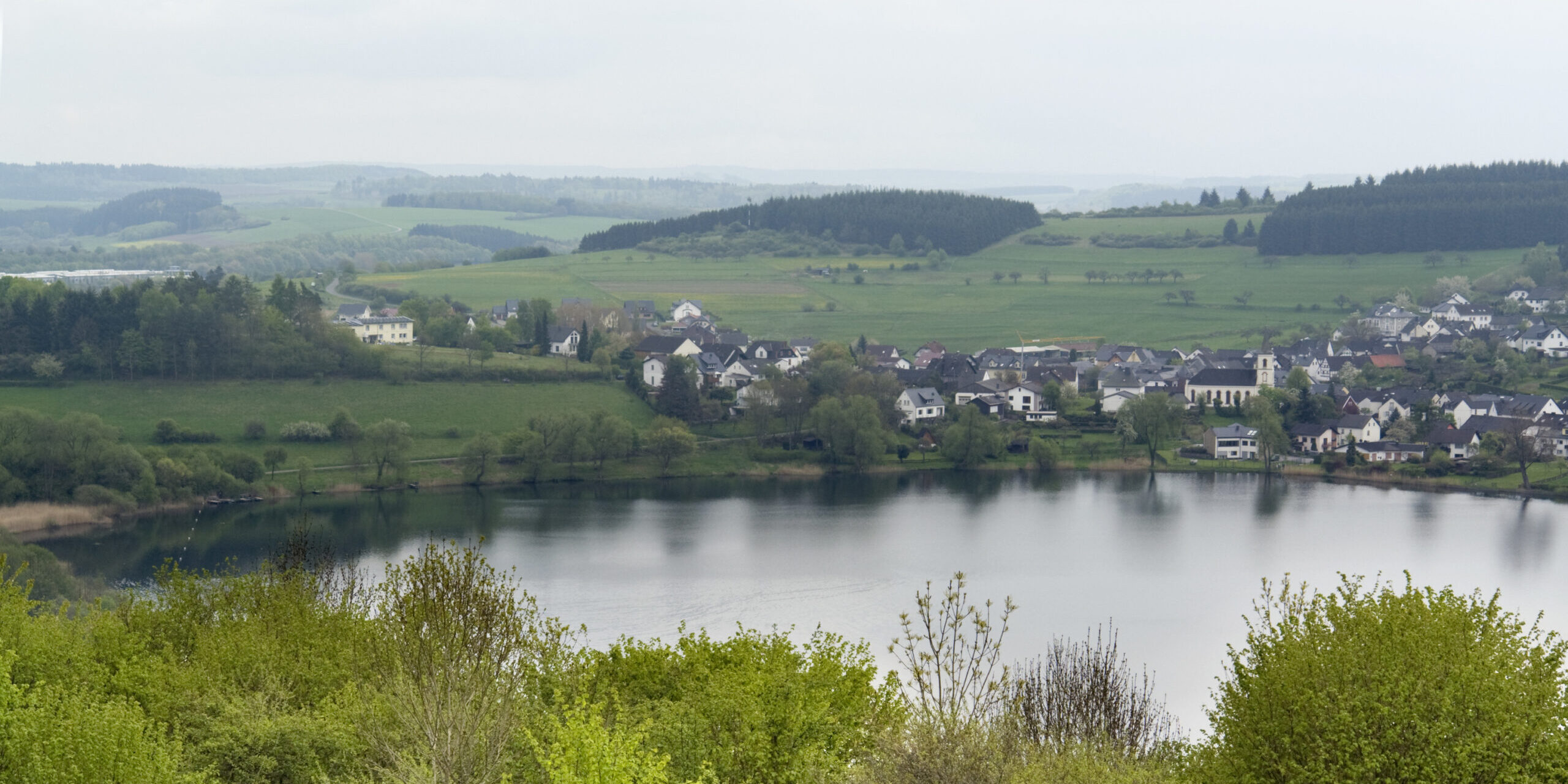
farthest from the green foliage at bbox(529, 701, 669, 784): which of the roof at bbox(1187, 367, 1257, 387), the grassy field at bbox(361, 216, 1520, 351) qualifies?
the grassy field at bbox(361, 216, 1520, 351)

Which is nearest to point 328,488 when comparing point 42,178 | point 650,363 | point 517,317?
point 650,363

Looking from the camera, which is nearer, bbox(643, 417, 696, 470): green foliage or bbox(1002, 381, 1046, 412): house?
bbox(643, 417, 696, 470): green foliage

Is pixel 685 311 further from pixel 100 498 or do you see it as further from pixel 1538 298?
pixel 1538 298

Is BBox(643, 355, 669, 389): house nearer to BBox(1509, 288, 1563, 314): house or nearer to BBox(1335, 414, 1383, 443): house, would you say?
BBox(1335, 414, 1383, 443): house

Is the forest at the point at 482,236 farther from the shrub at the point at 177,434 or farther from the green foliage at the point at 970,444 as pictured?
the shrub at the point at 177,434

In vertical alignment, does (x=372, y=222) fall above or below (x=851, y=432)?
above

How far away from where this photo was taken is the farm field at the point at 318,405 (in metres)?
35.5

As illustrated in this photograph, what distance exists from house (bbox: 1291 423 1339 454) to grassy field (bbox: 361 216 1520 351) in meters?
12.8

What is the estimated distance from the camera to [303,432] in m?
Result: 35.6

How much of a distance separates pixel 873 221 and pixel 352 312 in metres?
30.4

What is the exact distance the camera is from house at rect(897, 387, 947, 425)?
136 feet

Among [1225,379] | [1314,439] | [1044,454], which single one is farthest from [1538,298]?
[1044,454]

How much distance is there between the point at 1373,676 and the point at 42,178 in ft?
478

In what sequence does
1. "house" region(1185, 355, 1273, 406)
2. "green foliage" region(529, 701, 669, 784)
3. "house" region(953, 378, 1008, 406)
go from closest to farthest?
"green foliage" region(529, 701, 669, 784) → "house" region(1185, 355, 1273, 406) → "house" region(953, 378, 1008, 406)
